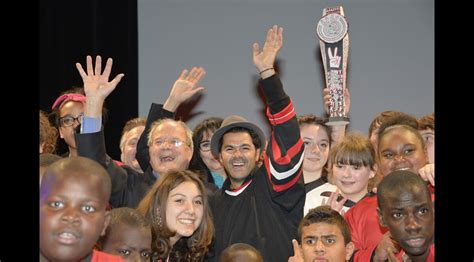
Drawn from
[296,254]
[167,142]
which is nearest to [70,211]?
[296,254]

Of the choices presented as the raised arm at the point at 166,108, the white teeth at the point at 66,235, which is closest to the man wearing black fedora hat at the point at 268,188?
the raised arm at the point at 166,108

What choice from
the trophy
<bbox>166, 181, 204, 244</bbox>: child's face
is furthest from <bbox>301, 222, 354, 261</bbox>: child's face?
the trophy

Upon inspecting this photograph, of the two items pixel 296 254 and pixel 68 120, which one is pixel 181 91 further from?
pixel 296 254

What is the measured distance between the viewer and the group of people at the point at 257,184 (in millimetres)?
2633

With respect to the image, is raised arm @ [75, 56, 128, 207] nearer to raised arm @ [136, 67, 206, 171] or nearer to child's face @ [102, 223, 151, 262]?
child's face @ [102, 223, 151, 262]

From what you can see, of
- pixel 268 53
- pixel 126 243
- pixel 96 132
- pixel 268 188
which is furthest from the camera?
pixel 268 53

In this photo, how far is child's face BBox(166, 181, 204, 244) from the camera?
2980 millimetres

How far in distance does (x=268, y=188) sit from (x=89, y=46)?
8.23ft

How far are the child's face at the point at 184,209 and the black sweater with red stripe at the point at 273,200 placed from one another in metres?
0.27

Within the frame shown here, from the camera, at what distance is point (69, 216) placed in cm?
194

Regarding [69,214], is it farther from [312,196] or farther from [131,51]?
[131,51]
